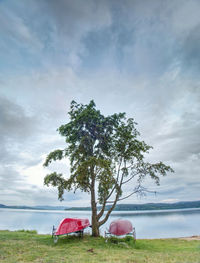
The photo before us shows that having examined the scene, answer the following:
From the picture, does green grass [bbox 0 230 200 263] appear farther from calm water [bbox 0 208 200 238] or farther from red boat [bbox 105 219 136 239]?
calm water [bbox 0 208 200 238]

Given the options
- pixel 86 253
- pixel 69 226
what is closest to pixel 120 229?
pixel 69 226

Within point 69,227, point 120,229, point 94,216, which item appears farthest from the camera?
point 120,229

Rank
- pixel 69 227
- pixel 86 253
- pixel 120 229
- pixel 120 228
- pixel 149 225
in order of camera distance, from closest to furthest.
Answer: pixel 86 253 → pixel 69 227 → pixel 120 229 → pixel 120 228 → pixel 149 225

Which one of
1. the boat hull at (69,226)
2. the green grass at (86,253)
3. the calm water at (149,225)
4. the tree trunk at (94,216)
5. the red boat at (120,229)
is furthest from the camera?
the calm water at (149,225)

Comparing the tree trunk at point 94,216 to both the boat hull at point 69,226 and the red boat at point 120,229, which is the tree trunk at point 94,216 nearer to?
the boat hull at point 69,226

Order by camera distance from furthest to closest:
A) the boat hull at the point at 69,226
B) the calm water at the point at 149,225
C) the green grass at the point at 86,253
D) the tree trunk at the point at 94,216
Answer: the calm water at the point at 149,225 < the tree trunk at the point at 94,216 < the boat hull at the point at 69,226 < the green grass at the point at 86,253

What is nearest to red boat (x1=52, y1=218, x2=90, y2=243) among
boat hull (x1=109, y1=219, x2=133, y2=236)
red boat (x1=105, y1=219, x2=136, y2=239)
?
red boat (x1=105, y1=219, x2=136, y2=239)

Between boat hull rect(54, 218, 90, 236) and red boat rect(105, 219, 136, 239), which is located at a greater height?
boat hull rect(54, 218, 90, 236)

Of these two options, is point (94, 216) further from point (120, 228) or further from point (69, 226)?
point (120, 228)

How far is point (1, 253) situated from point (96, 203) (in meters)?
9.02

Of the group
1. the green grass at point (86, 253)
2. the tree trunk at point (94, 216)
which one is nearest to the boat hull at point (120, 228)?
the tree trunk at point (94, 216)

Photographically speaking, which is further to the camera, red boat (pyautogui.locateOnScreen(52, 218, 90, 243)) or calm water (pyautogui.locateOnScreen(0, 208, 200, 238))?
calm water (pyautogui.locateOnScreen(0, 208, 200, 238))

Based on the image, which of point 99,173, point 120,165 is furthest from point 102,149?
point 99,173

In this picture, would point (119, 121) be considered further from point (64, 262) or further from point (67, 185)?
point (64, 262)
